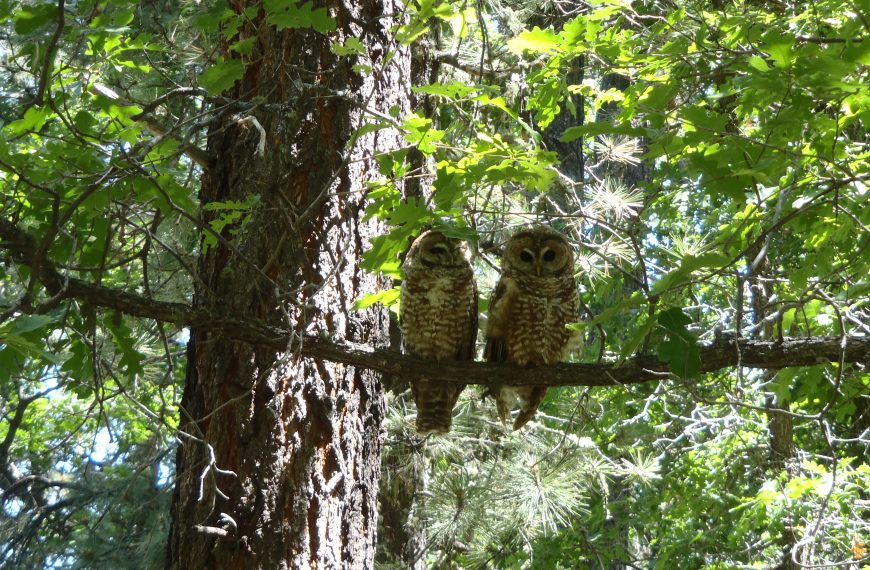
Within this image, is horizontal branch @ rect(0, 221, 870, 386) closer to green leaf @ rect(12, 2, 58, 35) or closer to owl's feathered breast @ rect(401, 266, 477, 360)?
green leaf @ rect(12, 2, 58, 35)

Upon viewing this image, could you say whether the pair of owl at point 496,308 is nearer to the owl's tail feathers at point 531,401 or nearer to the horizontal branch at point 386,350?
the owl's tail feathers at point 531,401

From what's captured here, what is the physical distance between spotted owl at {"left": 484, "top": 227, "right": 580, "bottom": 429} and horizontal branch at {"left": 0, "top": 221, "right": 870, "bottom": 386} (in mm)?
794

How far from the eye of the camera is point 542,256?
379 centimetres

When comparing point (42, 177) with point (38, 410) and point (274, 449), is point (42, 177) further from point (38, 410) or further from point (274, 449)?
point (38, 410)

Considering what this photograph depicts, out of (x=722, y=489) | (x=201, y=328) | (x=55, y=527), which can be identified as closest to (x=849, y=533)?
(x=722, y=489)

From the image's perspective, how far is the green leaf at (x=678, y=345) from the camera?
7.04 feet

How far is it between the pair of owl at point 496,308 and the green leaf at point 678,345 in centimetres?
155

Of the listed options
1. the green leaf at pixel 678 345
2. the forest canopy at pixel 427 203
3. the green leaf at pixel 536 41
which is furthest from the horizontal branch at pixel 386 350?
the green leaf at pixel 536 41

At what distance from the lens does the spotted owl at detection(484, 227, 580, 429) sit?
3.74 meters

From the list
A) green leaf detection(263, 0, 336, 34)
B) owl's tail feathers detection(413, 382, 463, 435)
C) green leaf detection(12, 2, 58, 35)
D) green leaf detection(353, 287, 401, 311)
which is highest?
green leaf detection(263, 0, 336, 34)

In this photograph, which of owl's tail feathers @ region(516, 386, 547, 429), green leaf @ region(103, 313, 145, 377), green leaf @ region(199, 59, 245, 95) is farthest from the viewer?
owl's tail feathers @ region(516, 386, 547, 429)

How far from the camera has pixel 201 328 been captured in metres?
2.74

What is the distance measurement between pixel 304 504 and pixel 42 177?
1.38 meters

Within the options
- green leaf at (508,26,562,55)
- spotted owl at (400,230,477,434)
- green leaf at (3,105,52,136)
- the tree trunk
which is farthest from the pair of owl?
green leaf at (3,105,52,136)
